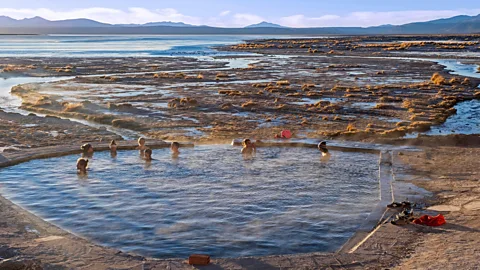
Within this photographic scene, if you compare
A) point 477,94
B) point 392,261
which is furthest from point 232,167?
point 477,94

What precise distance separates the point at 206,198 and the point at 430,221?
4729mm

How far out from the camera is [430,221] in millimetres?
10812

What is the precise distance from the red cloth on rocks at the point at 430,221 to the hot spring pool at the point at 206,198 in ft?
3.86

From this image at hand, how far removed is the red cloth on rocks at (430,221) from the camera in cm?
1078

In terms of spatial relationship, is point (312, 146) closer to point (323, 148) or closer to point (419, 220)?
point (323, 148)

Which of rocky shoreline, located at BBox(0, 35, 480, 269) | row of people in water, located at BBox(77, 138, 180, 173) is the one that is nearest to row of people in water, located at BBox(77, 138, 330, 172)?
row of people in water, located at BBox(77, 138, 180, 173)

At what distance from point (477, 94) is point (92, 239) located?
96.6ft

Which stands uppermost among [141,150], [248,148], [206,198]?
Result: [248,148]

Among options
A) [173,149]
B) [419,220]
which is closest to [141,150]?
[173,149]

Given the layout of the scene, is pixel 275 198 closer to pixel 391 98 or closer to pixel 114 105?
pixel 114 105

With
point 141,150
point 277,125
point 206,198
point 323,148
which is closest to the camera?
point 206,198

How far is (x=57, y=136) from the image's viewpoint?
21.2m

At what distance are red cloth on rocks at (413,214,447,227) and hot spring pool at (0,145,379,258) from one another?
118 cm

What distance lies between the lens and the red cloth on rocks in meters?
10.8
